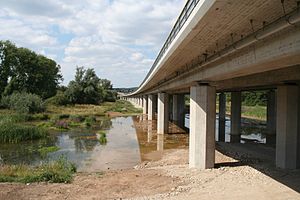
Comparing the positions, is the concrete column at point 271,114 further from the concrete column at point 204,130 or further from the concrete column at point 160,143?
the concrete column at point 204,130

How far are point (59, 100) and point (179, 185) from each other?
78.4 meters

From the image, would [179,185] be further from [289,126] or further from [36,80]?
[36,80]

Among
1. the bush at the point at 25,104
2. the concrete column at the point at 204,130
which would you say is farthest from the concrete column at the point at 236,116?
the bush at the point at 25,104

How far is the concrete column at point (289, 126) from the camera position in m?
16.0

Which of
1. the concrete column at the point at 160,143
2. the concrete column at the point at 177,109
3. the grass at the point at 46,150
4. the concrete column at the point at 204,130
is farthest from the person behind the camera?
the concrete column at the point at 177,109

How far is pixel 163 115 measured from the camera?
39.6m

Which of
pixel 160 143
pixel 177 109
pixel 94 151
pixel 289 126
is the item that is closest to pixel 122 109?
pixel 177 109

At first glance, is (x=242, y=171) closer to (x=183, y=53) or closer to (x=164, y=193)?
(x=164, y=193)

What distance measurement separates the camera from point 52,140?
3331cm

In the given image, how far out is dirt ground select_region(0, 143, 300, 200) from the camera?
1226 cm

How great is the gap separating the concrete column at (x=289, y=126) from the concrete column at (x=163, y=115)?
23.2m

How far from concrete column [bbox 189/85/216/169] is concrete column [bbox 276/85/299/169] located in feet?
10.8

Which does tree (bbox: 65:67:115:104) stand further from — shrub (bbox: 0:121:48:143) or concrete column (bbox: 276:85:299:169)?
→ concrete column (bbox: 276:85:299:169)

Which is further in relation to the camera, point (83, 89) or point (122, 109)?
point (83, 89)
